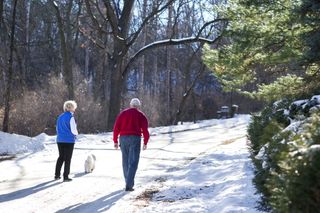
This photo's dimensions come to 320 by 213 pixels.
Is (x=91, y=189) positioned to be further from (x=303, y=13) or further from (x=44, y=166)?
(x=303, y=13)

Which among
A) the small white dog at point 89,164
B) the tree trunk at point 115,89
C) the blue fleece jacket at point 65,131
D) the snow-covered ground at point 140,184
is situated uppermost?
the tree trunk at point 115,89

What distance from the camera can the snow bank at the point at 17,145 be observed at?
→ 54.7 ft

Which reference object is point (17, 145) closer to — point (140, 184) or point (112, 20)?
point (140, 184)

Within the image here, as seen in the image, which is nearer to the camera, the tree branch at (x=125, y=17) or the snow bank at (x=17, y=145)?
the snow bank at (x=17, y=145)

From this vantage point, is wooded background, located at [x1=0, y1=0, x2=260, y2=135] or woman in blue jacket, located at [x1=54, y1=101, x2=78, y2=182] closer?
woman in blue jacket, located at [x1=54, y1=101, x2=78, y2=182]

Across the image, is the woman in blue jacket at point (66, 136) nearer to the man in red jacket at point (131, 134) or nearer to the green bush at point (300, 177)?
the man in red jacket at point (131, 134)

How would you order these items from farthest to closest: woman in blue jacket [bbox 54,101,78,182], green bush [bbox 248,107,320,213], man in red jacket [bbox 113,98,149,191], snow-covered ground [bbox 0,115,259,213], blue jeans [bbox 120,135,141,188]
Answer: woman in blue jacket [bbox 54,101,78,182] → man in red jacket [bbox 113,98,149,191] → blue jeans [bbox 120,135,141,188] → snow-covered ground [bbox 0,115,259,213] → green bush [bbox 248,107,320,213]

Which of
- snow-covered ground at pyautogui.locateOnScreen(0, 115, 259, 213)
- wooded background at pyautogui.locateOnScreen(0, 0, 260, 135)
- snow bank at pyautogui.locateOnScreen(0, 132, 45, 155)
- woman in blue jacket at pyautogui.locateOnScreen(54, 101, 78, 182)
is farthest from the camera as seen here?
wooded background at pyautogui.locateOnScreen(0, 0, 260, 135)

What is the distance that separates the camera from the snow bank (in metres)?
16.7

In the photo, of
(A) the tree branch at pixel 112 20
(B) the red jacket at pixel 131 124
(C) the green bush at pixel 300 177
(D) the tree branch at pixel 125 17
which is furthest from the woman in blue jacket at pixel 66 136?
(D) the tree branch at pixel 125 17

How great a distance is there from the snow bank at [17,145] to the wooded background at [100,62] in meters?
3.36

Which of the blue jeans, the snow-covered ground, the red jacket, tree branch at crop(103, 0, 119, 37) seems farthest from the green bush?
tree branch at crop(103, 0, 119, 37)

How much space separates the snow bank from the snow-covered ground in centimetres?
16

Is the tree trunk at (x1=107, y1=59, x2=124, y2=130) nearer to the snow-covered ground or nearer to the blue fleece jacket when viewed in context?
the snow-covered ground
